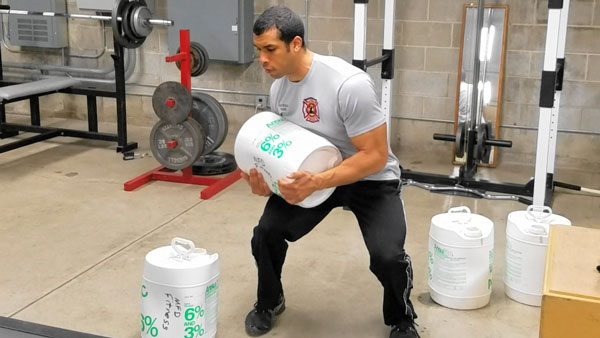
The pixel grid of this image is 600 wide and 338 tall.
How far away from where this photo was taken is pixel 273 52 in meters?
2.52

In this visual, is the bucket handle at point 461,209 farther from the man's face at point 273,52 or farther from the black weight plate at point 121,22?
the black weight plate at point 121,22

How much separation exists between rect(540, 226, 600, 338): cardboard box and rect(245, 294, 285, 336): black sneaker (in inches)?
48.4

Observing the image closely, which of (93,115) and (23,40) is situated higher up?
(23,40)

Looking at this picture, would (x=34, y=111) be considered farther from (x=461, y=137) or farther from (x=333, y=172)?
(x=333, y=172)

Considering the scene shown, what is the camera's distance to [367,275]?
346 cm

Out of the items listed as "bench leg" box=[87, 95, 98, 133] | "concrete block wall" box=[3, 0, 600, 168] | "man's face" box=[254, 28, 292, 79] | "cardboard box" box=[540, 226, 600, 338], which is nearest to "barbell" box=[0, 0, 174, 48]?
"bench leg" box=[87, 95, 98, 133]

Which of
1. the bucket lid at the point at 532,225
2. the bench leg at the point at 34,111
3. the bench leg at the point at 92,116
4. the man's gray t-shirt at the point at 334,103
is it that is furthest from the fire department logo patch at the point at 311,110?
the bench leg at the point at 34,111

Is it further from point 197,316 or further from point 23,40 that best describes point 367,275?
point 23,40

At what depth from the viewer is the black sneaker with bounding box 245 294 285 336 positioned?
2873mm

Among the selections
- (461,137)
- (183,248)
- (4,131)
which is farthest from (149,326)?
(4,131)

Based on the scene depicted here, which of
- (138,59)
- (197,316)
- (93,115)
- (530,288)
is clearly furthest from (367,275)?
(138,59)

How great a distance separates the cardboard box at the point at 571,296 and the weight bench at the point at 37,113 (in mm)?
4132

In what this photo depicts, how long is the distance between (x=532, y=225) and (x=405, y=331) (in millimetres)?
756

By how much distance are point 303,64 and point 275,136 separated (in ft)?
0.94
